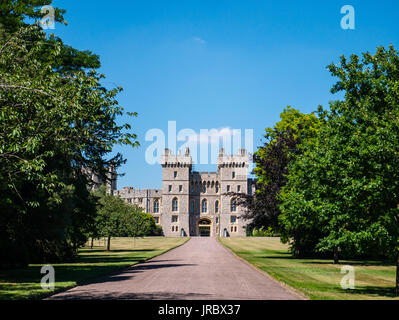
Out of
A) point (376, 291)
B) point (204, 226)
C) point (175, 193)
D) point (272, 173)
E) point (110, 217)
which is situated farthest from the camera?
point (204, 226)

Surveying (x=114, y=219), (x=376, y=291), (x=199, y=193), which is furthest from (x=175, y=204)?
(x=376, y=291)

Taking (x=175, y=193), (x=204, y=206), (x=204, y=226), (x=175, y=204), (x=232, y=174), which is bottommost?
(x=204, y=226)

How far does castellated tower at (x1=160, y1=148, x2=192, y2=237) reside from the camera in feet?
335

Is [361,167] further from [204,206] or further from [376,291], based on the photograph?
[204,206]

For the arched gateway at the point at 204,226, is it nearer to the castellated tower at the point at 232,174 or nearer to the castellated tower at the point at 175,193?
the castellated tower at the point at 175,193

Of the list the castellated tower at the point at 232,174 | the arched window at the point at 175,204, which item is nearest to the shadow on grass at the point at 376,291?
the castellated tower at the point at 232,174

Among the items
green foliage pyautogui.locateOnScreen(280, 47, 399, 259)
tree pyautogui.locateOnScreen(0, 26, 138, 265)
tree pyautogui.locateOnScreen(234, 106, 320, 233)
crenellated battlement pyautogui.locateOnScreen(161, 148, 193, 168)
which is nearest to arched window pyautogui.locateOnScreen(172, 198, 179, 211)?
crenellated battlement pyautogui.locateOnScreen(161, 148, 193, 168)

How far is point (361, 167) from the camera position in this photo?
1520 centimetres

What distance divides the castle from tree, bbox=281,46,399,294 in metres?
83.0

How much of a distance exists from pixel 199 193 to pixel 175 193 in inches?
210
